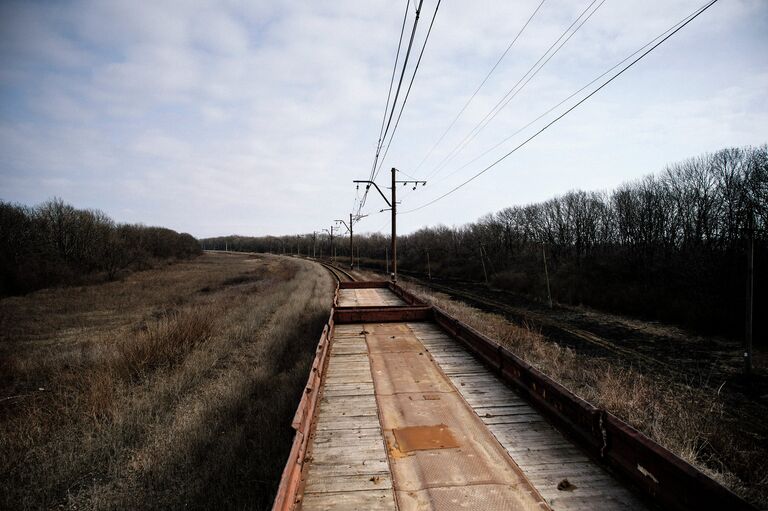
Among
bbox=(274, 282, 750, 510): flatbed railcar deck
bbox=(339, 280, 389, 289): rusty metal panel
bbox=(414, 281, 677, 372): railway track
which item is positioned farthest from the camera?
bbox=(339, 280, 389, 289): rusty metal panel

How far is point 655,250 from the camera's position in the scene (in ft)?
102

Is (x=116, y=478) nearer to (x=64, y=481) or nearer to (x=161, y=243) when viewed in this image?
(x=64, y=481)

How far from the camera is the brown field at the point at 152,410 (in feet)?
17.0

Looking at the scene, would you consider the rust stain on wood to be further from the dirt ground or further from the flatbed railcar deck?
the dirt ground

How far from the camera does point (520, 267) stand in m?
43.7

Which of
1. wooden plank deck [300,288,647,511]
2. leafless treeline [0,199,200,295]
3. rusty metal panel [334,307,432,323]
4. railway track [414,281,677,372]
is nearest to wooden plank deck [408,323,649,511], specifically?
wooden plank deck [300,288,647,511]

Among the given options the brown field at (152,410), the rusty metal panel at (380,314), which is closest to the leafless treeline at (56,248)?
the brown field at (152,410)

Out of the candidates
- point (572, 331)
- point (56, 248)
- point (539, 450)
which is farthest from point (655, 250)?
point (56, 248)

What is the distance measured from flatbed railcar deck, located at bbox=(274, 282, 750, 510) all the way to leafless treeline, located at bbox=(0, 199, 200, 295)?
31654 millimetres

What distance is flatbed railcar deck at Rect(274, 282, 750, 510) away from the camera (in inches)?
118

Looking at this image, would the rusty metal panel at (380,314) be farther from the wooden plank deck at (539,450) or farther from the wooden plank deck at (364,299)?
the wooden plank deck at (539,450)

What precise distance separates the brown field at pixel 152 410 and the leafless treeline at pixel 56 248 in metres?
14.3

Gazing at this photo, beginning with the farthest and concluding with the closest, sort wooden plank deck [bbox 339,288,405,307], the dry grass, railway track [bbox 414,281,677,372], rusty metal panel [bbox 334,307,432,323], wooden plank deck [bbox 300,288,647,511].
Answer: railway track [bbox 414,281,677,372], wooden plank deck [bbox 339,288,405,307], rusty metal panel [bbox 334,307,432,323], the dry grass, wooden plank deck [bbox 300,288,647,511]

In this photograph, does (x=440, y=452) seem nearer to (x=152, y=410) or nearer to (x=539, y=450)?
(x=539, y=450)
